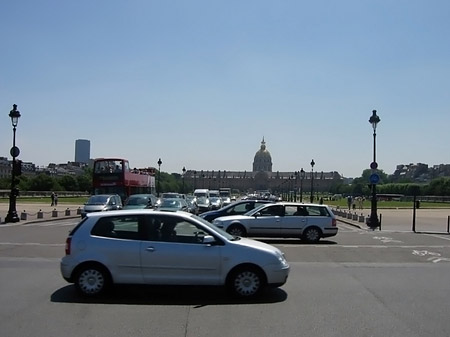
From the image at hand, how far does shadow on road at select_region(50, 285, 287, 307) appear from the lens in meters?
9.80

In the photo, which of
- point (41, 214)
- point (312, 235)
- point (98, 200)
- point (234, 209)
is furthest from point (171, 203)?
point (312, 235)

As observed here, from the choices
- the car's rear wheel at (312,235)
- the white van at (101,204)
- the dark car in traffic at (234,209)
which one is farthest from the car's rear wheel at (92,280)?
the white van at (101,204)

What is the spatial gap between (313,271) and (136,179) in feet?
114

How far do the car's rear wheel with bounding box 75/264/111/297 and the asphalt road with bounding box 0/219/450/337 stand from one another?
0.67ft

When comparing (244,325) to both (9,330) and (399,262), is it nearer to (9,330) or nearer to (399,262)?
(9,330)

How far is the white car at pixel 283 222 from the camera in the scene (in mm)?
21750

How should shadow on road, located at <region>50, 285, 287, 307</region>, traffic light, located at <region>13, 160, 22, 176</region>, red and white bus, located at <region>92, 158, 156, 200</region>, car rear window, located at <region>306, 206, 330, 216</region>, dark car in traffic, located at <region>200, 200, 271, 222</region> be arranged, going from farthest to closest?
1. red and white bus, located at <region>92, 158, 156, 200</region>
2. traffic light, located at <region>13, 160, 22, 176</region>
3. dark car in traffic, located at <region>200, 200, 271, 222</region>
4. car rear window, located at <region>306, 206, 330, 216</region>
5. shadow on road, located at <region>50, 285, 287, 307</region>

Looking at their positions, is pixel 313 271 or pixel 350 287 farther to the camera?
pixel 313 271

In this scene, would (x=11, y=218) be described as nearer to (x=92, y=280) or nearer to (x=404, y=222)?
(x=92, y=280)

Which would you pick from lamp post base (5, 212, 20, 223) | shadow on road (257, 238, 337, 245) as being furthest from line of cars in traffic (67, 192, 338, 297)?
lamp post base (5, 212, 20, 223)

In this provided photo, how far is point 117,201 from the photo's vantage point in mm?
36219

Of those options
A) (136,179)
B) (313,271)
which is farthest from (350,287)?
(136,179)

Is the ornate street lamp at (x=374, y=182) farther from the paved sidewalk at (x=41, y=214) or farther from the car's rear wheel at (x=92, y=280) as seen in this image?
the car's rear wheel at (x=92, y=280)

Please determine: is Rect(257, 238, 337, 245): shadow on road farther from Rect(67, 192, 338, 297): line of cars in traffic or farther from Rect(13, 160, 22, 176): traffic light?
Rect(13, 160, 22, 176): traffic light
